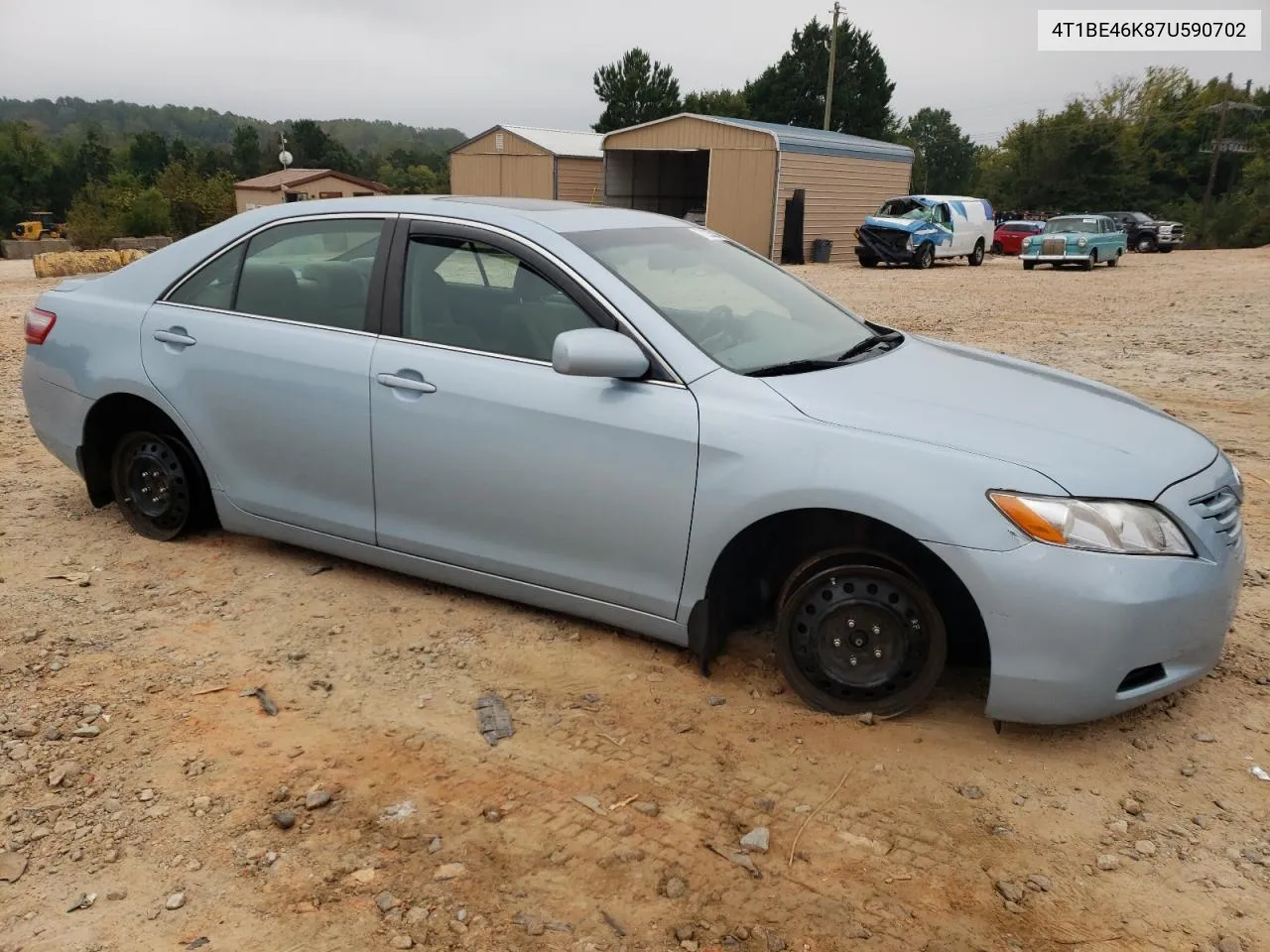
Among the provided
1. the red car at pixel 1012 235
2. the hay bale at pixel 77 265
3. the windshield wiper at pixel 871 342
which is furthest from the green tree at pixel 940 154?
the windshield wiper at pixel 871 342

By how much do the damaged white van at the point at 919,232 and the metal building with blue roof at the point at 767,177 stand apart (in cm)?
180

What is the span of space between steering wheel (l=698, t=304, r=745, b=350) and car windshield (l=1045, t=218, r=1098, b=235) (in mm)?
27411

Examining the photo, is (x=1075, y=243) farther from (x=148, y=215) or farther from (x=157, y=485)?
(x=157, y=485)

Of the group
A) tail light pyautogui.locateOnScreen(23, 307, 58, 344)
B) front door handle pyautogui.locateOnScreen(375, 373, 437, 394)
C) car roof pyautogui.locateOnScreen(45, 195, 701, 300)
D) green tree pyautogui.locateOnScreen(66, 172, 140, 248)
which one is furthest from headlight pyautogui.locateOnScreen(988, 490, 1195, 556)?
green tree pyautogui.locateOnScreen(66, 172, 140, 248)

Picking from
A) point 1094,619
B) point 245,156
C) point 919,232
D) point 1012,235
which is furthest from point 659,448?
point 245,156

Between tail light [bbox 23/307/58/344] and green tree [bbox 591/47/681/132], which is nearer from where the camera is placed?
tail light [bbox 23/307/58/344]

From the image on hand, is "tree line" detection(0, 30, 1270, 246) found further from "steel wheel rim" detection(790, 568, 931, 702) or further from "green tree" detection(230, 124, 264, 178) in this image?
"steel wheel rim" detection(790, 568, 931, 702)

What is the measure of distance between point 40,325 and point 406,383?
7.21ft

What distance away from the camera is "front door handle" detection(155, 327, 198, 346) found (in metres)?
4.37

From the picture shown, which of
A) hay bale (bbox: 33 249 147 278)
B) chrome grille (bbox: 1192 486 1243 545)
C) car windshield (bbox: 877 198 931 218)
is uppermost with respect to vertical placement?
car windshield (bbox: 877 198 931 218)

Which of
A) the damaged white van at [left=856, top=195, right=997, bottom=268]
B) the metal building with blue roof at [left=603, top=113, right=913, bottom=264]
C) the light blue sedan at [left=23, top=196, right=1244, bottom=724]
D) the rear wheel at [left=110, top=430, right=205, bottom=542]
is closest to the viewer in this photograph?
the light blue sedan at [left=23, top=196, right=1244, bottom=724]

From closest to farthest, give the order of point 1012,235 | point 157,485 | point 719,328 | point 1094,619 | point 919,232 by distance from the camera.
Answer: point 1094,619
point 719,328
point 157,485
point 919,232
point 1012,235

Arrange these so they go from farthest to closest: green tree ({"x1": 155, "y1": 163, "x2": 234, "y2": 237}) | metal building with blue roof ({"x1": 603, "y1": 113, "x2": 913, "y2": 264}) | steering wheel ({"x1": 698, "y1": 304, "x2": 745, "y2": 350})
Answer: green tree ({"x1": 155, "y1": 163, "x2": 234, "y2": 237})
metal building with blue roof ({"x1": 603, "y1": 113, "x2": 913, "y2": 264})
steering wheel ({"x1": 698, "y1": 304, "x2": 745, "y2": 350})

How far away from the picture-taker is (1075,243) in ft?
90.6
